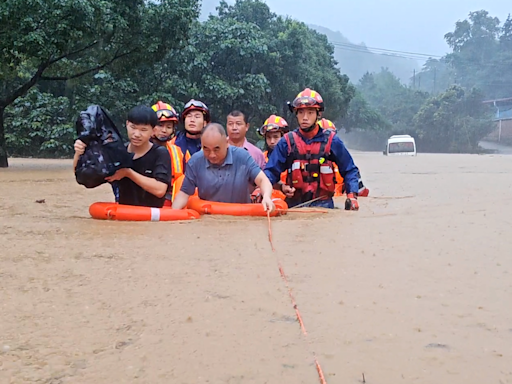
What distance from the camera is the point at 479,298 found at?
10.7ft

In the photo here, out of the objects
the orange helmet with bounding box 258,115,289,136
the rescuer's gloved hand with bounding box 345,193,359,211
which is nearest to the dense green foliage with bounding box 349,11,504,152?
the orange helmet with bounding box 258,115,289,136

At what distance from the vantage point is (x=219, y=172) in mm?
6266

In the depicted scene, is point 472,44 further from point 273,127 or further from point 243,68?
point 273,127

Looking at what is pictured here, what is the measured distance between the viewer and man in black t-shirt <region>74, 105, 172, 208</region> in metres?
5.55

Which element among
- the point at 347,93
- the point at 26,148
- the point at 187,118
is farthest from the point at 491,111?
the point at 187,118

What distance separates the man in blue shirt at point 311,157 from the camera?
691cm

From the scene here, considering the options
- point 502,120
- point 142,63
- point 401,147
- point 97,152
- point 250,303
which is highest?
point 142,63

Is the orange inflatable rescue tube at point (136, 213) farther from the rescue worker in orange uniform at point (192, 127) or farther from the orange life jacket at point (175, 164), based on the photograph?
the rescue worker in orange uniform at point (192, 127)

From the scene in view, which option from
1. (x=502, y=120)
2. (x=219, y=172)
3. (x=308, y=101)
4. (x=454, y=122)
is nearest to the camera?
(x=219, y=172)

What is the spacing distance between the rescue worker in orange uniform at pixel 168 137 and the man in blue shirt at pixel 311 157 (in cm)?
99

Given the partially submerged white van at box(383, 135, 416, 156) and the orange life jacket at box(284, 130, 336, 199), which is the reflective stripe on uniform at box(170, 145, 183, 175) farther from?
the partially submerged white van at box(383, 135, 416, 156)

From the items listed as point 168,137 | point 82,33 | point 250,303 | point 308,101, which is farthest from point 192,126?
point 82,33

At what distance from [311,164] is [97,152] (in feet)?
8.41

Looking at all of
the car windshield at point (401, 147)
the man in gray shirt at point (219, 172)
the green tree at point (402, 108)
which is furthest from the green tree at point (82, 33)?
the green tree at point (402, 108)
